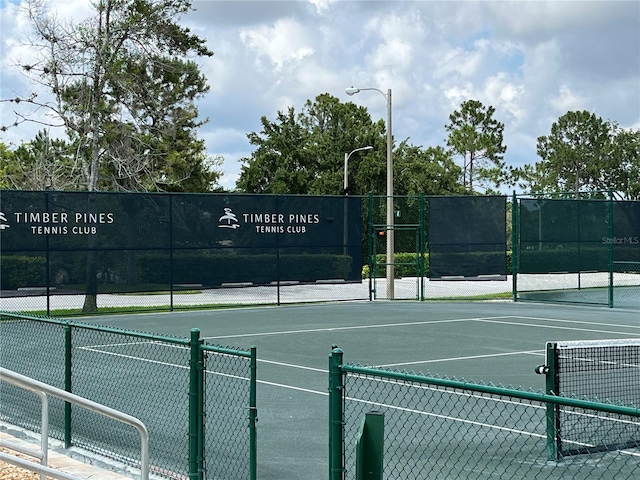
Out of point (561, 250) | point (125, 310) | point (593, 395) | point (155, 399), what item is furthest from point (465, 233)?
point (155, 399)

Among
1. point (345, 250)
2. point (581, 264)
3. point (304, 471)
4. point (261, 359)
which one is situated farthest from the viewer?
point (581, 264)

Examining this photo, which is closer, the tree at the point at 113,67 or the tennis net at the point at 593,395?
the tennis net at the point at 593,395

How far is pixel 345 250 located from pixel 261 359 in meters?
11.7

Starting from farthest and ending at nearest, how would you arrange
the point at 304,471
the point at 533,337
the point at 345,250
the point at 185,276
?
the point at 345,250 → the point at 185,276 → the point at 533,337 → the point at 304,471

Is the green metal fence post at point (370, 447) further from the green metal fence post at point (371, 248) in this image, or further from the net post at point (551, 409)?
the green metal fence post at point (371, 248)

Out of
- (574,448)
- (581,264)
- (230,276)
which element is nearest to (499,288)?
(581,264)

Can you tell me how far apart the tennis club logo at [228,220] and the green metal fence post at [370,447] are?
66.7 ft

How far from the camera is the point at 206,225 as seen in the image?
80.6 ft

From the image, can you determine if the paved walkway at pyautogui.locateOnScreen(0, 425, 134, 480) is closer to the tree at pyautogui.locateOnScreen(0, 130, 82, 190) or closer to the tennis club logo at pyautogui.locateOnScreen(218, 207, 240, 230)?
the tennis club logo at pyautogui.locateOnScreen(218, 207, 240, 230)

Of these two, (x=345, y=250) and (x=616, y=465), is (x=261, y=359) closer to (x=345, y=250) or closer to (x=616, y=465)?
(x=616, y=465)

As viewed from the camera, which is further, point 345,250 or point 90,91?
point 345,250

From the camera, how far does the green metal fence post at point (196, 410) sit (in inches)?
277

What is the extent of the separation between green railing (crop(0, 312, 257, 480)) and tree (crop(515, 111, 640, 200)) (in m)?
51.0

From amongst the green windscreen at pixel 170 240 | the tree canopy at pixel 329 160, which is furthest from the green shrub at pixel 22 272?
the tree canopy at pixel 329 160
